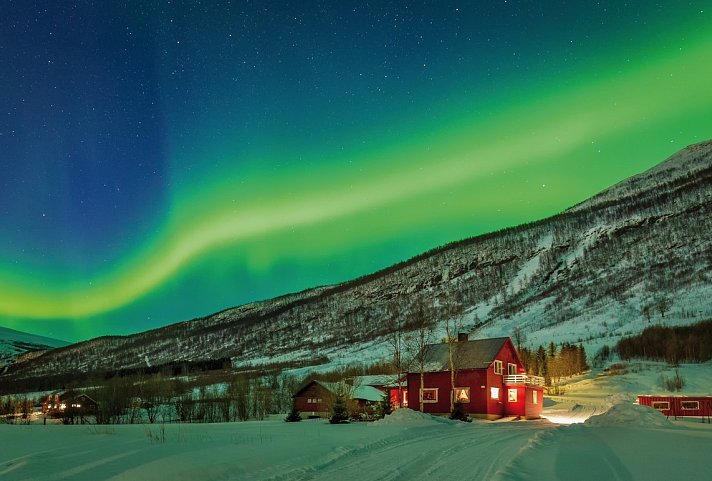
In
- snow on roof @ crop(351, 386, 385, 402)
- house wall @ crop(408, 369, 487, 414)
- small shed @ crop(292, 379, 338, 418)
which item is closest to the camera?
house wall @ crop(408, 369, 487, 414)

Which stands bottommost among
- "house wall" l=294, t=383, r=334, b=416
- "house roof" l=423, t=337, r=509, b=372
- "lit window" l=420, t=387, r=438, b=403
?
"house wall" l=294, t=383, r=334, b=416

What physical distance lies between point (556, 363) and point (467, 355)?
217 feet

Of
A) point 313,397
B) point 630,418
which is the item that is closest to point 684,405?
point 630,418

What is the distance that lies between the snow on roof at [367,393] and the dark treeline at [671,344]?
66.0m

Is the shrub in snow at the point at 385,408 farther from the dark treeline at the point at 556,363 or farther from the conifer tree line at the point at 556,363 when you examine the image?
the conifer tree line at the point at 556,363

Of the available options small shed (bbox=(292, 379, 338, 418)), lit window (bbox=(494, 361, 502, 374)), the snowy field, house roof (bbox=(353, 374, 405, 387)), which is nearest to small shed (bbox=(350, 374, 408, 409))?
house roof (bbox=(353, 374, 405, 387))

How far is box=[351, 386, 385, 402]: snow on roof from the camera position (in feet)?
231

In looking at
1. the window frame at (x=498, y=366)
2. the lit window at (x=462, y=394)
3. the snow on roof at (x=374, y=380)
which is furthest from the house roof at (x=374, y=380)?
the window frame at (x=498, y=366)

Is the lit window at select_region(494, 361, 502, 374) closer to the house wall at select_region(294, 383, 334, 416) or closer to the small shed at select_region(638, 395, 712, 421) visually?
the small shed at select_region(638, 395, 712, 421)

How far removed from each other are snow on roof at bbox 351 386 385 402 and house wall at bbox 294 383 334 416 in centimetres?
380

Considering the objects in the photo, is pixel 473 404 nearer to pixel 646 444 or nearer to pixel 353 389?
pixel 353 389

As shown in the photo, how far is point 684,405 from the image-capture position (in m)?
54.6

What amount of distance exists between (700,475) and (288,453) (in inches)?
456

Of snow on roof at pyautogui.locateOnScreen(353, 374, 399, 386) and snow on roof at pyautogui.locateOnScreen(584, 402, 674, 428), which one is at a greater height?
snow on roof at pyautogui.locateOnScreen(353, 374, 399, 386)
